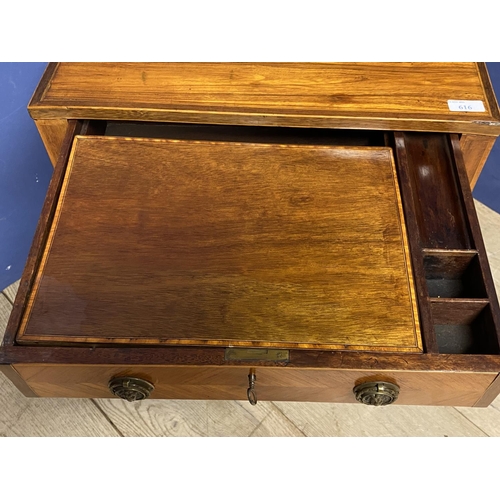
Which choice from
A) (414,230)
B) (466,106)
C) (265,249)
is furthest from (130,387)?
(466,106)

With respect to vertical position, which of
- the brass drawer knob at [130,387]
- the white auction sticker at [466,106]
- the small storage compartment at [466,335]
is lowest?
the brass drawer knob at [130,387]

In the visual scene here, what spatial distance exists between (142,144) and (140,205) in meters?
0.13

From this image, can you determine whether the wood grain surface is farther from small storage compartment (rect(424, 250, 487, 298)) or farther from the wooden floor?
the wooden floor

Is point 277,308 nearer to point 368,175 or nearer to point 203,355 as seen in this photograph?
point 203,355

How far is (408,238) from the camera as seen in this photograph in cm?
83

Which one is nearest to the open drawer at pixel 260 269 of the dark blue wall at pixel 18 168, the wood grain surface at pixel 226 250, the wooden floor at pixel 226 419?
the wood grain surface at pixel 226 250

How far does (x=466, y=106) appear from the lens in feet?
3.11

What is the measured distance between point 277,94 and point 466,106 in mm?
328

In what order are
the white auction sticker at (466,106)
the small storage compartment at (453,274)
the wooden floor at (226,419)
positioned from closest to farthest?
1. the small storage compartment at (453,274)
2. the white auction sticker at (466,106)
3. the wooden floor at (226,419)

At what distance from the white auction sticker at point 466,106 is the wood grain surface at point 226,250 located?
0.14 metres

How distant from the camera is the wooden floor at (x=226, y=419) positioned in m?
1.06

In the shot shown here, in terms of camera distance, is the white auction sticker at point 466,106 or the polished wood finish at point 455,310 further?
the white auction sticker at point 466,106

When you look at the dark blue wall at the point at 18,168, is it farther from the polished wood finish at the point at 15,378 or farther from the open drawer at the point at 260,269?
the polished wood finish at the point at 15,378
